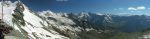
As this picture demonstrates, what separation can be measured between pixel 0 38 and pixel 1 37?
27 centimetres

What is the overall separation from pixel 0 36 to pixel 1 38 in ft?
0.80

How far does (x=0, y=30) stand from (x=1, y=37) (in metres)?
1.39

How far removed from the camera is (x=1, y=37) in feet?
114

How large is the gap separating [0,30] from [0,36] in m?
1.47

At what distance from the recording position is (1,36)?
114 ft

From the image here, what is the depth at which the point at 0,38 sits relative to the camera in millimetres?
34375

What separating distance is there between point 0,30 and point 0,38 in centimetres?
164

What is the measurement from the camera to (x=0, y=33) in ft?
114

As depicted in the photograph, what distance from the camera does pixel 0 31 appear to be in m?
35.5

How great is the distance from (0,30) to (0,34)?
1232 mm

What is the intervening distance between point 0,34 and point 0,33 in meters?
0.21

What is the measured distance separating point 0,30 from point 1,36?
4.24 feet

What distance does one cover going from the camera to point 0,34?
34656 mm

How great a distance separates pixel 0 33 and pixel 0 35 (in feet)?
1.20
